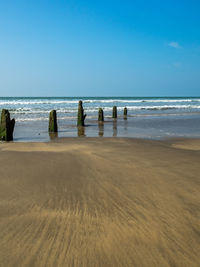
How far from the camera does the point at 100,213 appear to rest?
2.86 m

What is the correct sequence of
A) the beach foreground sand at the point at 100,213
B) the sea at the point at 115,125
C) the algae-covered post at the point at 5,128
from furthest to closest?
the sea at the point at 115,125 < the algae-covered post at the point at 5,128 < the beach foreground sand at the point at 100,213

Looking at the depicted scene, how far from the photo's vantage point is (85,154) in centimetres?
612

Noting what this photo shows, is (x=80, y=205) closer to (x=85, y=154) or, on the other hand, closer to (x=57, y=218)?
(x=57, y=218)

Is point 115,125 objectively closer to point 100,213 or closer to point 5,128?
point 5,128

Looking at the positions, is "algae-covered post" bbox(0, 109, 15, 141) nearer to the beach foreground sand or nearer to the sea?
the sea

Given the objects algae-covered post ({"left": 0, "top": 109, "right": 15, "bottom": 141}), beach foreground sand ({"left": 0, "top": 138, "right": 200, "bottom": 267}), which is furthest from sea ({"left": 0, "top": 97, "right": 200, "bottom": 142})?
beach foreground sand ({"left": 0, "top": 138, "right": 200, "bottom": 267})

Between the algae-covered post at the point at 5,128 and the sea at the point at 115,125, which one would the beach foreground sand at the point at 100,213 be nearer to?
the algae-covered post at the point at 5,128

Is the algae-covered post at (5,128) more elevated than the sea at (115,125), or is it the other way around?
the algae-covered post at (5,128)

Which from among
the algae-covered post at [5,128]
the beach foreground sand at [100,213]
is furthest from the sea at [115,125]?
the beach foreground sand at [100,213]

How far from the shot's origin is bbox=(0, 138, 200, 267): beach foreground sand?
209cm

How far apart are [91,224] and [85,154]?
3.56m

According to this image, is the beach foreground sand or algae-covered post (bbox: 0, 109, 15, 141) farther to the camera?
algae-covered post (bbox: 0, 109, 15, 141)

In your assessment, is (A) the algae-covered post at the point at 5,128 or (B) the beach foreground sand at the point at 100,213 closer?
(B) the beach foreground sand at the point at 100,213

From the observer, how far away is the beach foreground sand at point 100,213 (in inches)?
82.4
